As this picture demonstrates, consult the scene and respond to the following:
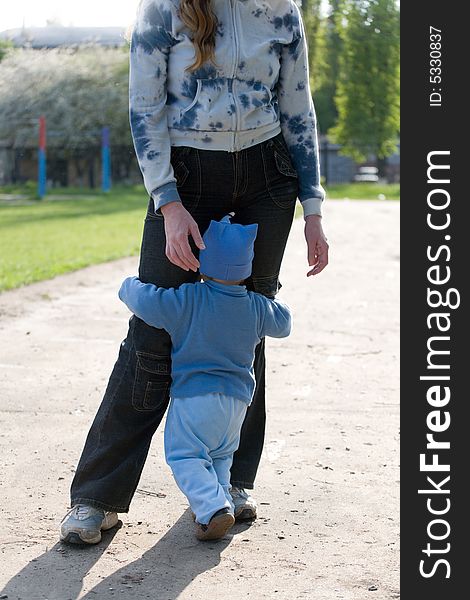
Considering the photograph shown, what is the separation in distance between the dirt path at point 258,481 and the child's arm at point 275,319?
0.64m

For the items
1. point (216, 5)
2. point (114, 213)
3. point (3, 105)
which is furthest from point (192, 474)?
point (3, 105)

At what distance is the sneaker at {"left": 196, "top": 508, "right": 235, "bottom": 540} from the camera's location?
329 cm

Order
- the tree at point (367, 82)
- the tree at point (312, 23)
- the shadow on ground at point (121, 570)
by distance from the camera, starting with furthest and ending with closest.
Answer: the tree at point (312, 23)
the tree at point (367, 82)
the shadow on ground at point (121, 570)

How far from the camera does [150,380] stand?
3406mm

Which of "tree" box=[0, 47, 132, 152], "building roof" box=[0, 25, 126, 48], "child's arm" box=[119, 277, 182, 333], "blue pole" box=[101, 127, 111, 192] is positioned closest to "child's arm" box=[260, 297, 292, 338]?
"child's arm" box=[119, 277, 182, 333]

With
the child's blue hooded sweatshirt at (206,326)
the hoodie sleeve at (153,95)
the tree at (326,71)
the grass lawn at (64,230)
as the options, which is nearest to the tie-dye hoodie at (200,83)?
the hoodie sleeve at (153,95)

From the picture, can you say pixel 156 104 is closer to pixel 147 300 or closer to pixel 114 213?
pixel 147 300

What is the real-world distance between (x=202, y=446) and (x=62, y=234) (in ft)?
43.4

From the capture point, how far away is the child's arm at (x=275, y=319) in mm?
3438

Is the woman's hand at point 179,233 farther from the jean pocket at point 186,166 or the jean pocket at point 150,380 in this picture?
the jean pocket at point 150,380

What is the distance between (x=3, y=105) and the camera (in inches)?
1062

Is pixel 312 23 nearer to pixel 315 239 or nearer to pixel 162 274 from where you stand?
pixel 315 239

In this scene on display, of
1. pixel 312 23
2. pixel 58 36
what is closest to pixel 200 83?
pixel 58 36

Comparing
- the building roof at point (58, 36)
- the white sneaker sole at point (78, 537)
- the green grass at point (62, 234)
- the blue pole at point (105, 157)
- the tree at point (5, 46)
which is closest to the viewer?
the white sneaker sole at point (78, 537)
